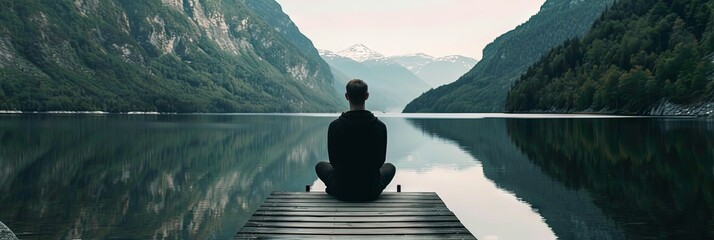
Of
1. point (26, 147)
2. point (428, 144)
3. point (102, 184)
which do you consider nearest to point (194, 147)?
point (26, 147)

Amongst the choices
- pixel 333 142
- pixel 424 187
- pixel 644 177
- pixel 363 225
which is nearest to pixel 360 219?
pixel 363 225

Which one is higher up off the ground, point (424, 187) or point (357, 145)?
point (357, 145)

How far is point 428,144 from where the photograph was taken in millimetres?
81312

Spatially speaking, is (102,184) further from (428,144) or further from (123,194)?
(428,144)

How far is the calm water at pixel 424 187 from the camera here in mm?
26016

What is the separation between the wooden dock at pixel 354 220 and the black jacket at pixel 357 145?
93cm

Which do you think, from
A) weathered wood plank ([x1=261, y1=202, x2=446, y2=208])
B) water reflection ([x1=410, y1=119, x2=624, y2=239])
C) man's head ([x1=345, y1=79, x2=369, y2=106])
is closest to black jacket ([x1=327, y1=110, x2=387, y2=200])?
man's head ([x1=345, y1=79, x2=369, y2=106])

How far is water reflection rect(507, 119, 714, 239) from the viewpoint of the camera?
2528 cm

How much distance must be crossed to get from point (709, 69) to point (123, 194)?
161 m

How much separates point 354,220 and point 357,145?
76.9 inches

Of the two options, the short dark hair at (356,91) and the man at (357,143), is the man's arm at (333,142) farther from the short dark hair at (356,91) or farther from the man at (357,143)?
the short dark hair at (356,91)

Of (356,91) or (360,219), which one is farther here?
(356,91)

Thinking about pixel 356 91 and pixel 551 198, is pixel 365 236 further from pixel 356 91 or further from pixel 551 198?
pixel 551 198

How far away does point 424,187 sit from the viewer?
1626 inches
